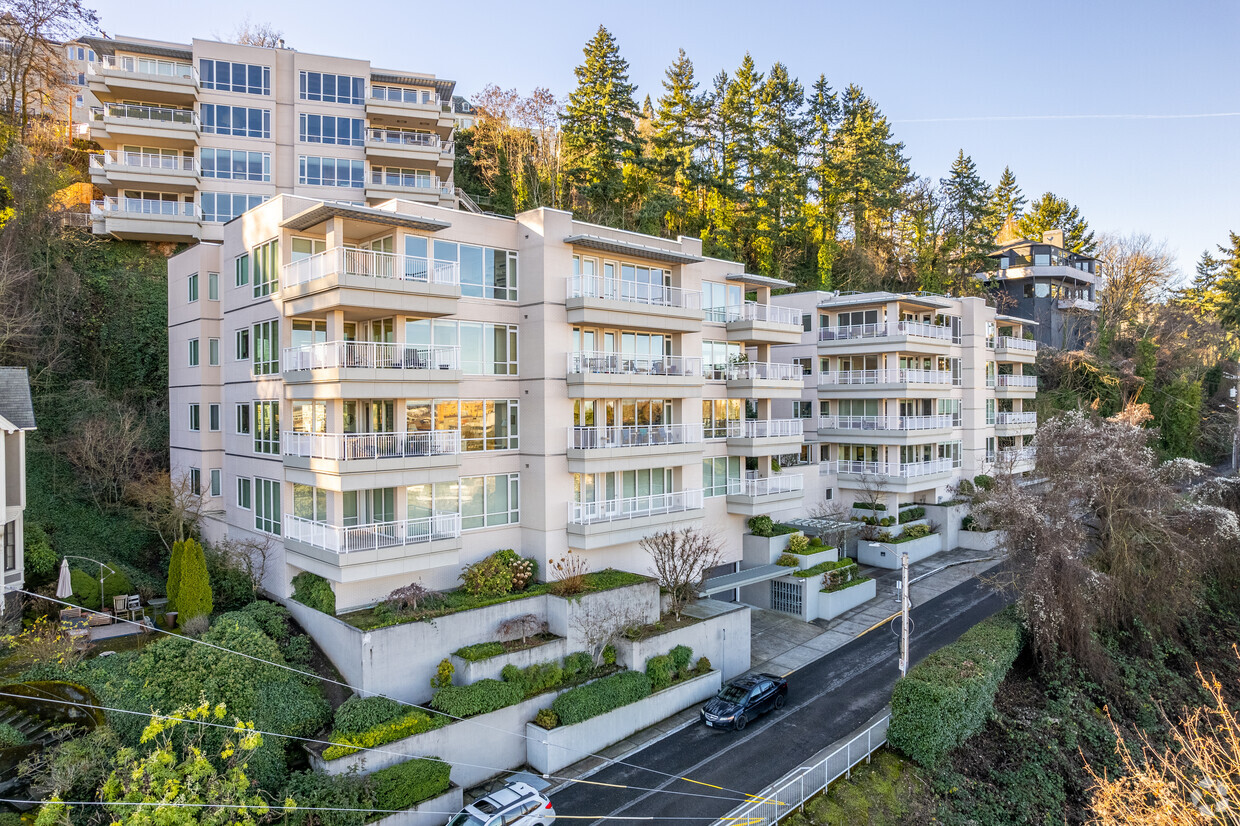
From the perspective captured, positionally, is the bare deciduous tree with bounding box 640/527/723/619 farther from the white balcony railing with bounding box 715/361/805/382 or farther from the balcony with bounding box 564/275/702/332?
the white balcony railing with bounding box 715/361/805/382

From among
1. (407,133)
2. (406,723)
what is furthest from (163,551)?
(407,133)

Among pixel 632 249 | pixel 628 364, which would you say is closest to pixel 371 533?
pixel 628 364

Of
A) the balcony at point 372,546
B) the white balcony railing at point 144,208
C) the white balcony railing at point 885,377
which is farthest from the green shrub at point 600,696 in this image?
the white balcony railing at point 144,208

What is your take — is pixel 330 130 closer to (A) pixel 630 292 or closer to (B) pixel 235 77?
(B) pixel 235 77

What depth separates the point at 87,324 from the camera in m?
33.7

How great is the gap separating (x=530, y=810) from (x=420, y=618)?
630cm

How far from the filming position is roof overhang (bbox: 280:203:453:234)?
20.4 m

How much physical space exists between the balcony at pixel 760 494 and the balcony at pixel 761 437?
1291 mm

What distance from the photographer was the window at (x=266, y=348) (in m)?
23.4

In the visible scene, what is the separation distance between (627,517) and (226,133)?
31.9m

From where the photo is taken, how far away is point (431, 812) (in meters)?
17.1

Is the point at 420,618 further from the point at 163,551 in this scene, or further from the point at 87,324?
the point at 87,324

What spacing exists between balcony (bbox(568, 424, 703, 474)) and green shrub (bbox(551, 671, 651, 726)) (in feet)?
23.5

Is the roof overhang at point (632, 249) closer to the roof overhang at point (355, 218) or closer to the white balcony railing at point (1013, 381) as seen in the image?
the roof overhang at point (355, 218)
